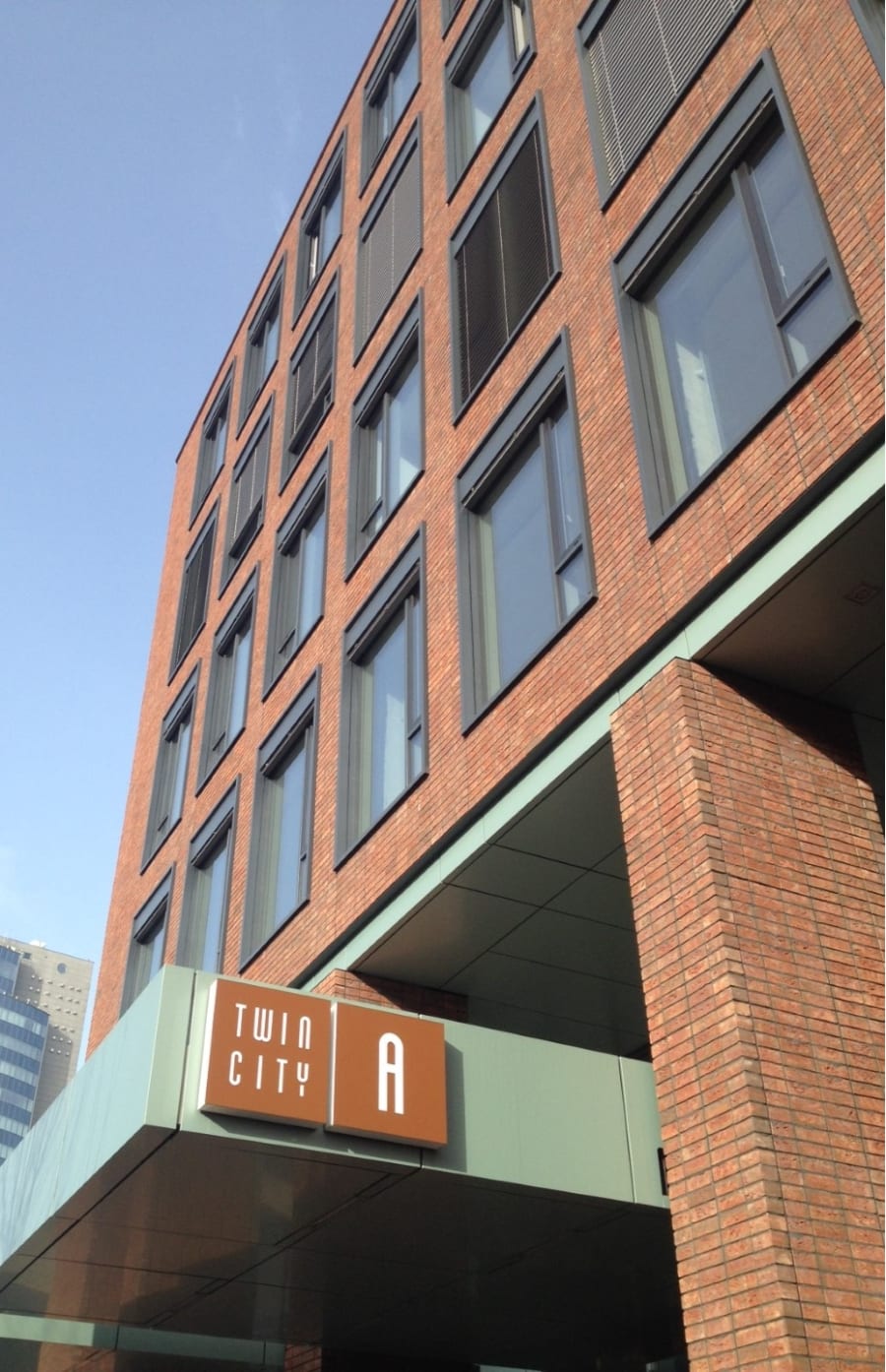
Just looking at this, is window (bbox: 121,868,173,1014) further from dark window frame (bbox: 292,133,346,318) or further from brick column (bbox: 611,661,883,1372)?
brick column (bbox: 611,661,883,1372)

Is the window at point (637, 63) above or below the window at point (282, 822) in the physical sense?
above

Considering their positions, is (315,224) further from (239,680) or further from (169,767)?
(169,767)

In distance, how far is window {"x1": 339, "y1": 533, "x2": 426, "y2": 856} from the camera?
14.2m

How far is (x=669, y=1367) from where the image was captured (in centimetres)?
1522

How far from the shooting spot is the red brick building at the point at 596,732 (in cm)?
831

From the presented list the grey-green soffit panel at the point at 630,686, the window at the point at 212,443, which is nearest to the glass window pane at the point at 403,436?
the grey-green soffit panel at the point at 630,686

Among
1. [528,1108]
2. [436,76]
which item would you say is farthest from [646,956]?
[436,76]

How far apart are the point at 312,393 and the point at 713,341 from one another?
1128 cm

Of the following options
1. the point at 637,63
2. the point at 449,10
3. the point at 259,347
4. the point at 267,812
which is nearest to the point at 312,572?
the point at 267,812

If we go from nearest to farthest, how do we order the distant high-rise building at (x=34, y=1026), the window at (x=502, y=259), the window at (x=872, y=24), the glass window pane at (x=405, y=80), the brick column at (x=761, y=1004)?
the brick column at (x=761, y=1004) → the window at (x=872, y=24) → the window at (x=502, y=259) → the glass window pane at (x=405, y=80) → the distant high-rise building at (x=34, y=1026)

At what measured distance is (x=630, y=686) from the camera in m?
10.1

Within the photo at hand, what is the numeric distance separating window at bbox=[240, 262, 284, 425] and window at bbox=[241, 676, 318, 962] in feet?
32.8

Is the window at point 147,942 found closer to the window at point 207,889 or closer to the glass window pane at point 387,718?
the window at point 207,889

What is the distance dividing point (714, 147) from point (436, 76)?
942 centimetres
